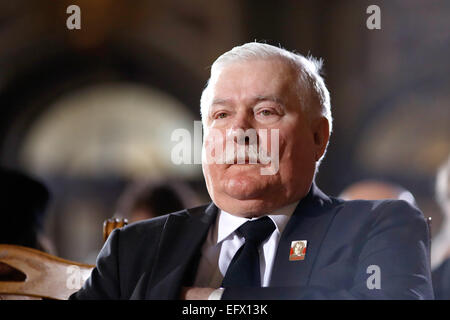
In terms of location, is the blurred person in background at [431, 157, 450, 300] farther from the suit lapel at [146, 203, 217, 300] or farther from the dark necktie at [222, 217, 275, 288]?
the suit lapel at [146, 203, 217, 300]

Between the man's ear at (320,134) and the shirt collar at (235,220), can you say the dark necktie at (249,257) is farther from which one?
the man's ear at (320,134)

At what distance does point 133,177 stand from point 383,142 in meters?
1.00

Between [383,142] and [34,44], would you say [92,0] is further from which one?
[383,142]

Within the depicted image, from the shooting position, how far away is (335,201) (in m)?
2.05

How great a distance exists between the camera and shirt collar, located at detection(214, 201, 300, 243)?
6.61ft

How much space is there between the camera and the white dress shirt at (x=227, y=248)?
200 centimetres

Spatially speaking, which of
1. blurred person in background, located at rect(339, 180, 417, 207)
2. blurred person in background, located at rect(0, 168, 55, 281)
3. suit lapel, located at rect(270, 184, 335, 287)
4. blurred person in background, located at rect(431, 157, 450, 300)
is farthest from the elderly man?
blurred person in background, located at rect(0, 168, 55, 281)

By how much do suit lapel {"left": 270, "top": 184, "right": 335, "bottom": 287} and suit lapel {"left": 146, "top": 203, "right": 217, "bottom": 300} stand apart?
296 millimetres

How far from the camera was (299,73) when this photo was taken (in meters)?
2.01

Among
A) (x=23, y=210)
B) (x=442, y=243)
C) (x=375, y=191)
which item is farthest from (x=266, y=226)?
(x=23, y=210)

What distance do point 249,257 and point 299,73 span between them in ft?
2.23

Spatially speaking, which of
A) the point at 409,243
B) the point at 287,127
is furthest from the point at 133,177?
the point at 409,243

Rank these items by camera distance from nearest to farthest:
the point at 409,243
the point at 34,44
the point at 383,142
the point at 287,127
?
the point at 409,243 < the point at 287,127 < the point at 383,142 < the point at 34,44

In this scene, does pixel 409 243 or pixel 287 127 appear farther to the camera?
pixel 287 127
